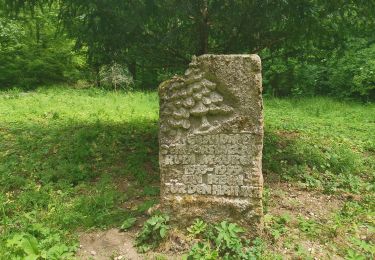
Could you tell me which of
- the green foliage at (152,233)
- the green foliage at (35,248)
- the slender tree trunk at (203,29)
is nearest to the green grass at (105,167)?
the green foliage at (35,248)

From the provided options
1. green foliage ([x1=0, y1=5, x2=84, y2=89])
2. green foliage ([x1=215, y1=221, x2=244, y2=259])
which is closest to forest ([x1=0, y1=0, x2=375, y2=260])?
green foliage ([x1=215, y1=221, x2=244, y2=259])

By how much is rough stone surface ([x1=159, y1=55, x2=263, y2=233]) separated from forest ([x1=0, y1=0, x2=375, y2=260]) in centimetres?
4

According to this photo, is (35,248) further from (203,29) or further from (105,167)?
(203,29)

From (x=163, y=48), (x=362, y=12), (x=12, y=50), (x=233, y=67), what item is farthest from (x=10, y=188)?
(x=12, y=50)

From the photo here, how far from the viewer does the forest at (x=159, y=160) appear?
395cm

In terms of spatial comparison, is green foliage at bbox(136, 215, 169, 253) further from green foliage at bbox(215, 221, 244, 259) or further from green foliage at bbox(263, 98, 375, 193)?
green foliage at bbox(263, 98, 375, 193)

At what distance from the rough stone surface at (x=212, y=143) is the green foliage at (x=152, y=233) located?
0.18 meters

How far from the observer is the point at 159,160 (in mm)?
4125

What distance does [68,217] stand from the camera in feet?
14.2

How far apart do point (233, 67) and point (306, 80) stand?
1088 cm

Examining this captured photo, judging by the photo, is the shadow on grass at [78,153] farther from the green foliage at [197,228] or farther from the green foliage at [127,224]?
the green foliage at [197,228]

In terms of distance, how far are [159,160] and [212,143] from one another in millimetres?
571

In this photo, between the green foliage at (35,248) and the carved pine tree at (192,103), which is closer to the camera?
the green foliage at (35,248)

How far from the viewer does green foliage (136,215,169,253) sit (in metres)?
3.96
